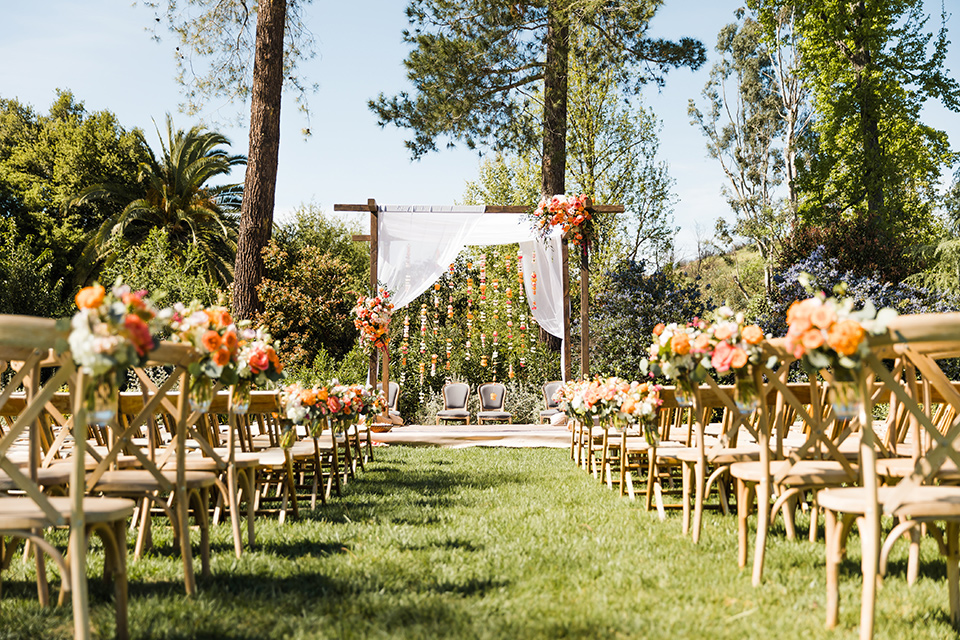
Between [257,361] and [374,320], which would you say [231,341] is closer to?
[257,361]

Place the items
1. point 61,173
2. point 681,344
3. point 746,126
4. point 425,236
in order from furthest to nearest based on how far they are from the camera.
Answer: point 746,126, point 61,173, point 425,236, point 681,344

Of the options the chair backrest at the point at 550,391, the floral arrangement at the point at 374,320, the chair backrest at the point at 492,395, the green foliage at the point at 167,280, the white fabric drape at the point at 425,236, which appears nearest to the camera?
the floral arrangement at the point at 374,320

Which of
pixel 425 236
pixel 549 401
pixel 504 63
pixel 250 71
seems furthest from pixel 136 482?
pixel 250 71

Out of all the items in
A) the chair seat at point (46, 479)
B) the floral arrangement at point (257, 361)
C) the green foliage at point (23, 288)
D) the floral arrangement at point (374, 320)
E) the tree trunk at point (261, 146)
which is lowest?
the chair seat at point (46, 479)

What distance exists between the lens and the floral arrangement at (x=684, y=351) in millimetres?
3256

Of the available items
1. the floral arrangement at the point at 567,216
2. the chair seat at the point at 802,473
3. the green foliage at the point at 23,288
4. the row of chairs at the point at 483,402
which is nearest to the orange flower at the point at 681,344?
the chair seat at the point at 802,473

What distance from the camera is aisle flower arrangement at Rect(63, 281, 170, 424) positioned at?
6.72ft

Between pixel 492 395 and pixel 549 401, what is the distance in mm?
1124

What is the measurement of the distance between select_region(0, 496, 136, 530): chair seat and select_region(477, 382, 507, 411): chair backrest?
35.5 ft

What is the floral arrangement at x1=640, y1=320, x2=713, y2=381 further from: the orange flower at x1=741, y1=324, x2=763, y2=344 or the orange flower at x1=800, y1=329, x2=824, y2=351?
the orange flower at x1=800, y1=329, x2=824, y2=351

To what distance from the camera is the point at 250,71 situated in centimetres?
1461

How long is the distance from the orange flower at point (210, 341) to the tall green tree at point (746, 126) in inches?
1012

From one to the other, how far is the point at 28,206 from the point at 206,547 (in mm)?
24803

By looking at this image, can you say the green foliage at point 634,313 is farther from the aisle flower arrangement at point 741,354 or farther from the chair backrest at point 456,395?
the aisle flower arrangement at point 741,354
